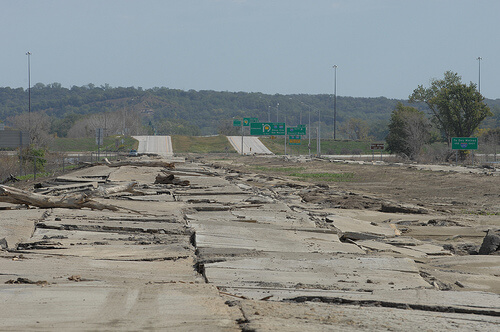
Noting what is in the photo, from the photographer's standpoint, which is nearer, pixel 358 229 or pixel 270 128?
pixel 358 229

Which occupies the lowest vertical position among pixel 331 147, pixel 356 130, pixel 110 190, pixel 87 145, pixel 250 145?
pixel 110 190

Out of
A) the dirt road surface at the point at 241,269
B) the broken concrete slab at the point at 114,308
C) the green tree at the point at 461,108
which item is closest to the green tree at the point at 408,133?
the green tree at the point at 461,108

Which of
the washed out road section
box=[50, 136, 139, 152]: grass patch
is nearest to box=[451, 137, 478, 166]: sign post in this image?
the washed out road section

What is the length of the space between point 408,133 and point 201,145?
43.0 metres

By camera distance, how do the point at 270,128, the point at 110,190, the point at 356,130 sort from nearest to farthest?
the point at 110,190, the point at 270,128, the point at 356,130

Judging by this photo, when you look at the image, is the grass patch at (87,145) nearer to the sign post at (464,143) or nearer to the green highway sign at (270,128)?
the green highway sign at (270,128)

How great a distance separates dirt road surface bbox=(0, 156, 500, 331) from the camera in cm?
620

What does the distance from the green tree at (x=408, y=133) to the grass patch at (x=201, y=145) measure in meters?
28.9

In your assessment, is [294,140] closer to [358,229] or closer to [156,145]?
[156,145]

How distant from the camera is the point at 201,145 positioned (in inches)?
4264

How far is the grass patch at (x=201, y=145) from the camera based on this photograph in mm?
102113

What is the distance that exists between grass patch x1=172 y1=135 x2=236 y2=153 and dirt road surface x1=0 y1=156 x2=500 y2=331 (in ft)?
269

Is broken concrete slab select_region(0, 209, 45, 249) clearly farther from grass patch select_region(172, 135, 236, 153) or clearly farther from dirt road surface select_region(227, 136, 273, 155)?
dirt road surface select_region(227, 136, 273, 155)

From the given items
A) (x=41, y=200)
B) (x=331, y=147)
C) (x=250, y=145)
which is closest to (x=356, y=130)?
(x=331, y=147)
